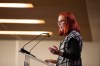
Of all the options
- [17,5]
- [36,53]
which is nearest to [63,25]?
[17,5]

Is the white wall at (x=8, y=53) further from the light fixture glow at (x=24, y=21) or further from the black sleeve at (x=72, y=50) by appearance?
the black sleeve at (x=72, y=50)

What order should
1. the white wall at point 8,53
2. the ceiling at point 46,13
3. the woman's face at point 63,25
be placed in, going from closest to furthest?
the woman's face at point 63,25, the ceiling at point 46,13, the white wall at point 8,53

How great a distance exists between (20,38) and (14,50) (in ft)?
1.54

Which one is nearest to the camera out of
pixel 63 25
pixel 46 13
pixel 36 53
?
pixel 63 25

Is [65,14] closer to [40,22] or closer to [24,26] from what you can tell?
[40,22]

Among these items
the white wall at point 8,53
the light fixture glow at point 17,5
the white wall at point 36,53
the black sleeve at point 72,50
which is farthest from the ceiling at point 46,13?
the black sleeve at point 72,50

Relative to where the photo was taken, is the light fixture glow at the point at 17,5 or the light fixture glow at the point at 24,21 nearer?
the light fixture glow at the point at 17,5

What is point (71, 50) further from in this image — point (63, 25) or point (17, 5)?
point (17, 5)

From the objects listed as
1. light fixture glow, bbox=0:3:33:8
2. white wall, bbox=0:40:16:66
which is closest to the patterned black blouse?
light fixture glow, bbox=0:3:33:8

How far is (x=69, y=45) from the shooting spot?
207 centimetres

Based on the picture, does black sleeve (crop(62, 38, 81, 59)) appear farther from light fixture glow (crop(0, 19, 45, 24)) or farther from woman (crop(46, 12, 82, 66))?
light fixture glow (crop(0, 19, 45, 24))

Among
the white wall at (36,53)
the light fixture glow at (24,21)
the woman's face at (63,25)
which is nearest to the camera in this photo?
→ the woman's face at (63,25)

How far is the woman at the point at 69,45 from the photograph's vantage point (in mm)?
2020

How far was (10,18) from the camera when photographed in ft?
21.1
